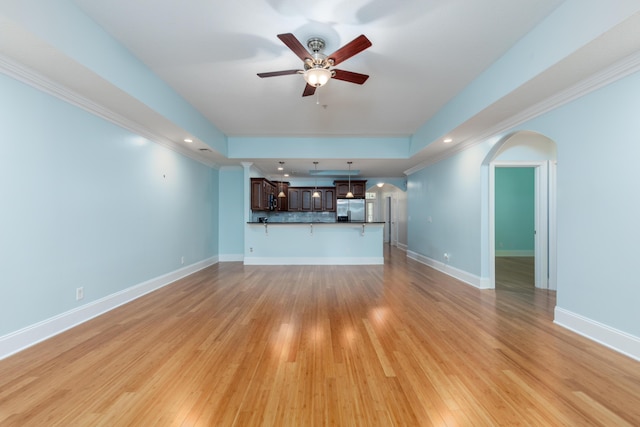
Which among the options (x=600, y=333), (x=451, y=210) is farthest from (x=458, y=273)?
(x=600, y=333)

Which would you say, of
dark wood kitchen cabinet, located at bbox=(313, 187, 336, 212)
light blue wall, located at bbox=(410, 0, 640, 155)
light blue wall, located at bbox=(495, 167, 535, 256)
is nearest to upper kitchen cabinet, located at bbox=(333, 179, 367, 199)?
dark wood kitchen cabinet, located at bbox=(313, 187, 336, 212)

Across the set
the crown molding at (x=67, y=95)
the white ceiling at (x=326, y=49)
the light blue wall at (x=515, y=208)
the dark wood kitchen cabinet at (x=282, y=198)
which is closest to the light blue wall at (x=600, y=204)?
the white ceiling at (x=326, y=49)

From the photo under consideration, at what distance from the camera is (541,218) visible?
4.23m

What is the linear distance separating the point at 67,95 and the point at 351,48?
115 inches

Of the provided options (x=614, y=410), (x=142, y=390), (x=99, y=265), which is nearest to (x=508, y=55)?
(x=614, y=410)

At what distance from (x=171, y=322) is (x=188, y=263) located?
8.65ft

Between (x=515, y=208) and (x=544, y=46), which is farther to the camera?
(x=515, y=208)

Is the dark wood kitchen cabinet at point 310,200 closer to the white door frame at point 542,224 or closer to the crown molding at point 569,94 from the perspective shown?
the crown molding at point 569,94

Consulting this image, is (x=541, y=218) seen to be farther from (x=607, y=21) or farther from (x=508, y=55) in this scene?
(x=607, y=21)

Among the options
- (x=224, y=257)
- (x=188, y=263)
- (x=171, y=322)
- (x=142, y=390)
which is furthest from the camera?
(x=224, y=257)

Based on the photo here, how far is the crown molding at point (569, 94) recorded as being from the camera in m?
2.21

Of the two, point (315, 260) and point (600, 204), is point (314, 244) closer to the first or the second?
point (315, 260)

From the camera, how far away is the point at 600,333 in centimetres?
242

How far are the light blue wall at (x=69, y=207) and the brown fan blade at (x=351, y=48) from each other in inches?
111
